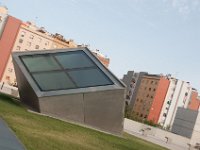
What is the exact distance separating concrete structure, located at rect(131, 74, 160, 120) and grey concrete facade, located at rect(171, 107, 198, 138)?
47.5m

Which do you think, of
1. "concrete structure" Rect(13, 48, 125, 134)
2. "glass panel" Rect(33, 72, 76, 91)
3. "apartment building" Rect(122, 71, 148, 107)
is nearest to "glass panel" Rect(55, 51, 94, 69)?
"concrete structure" Rect(13, 48, 125, 134)

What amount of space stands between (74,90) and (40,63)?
2.70 m

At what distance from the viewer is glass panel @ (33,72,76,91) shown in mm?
17016

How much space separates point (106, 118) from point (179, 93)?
100260mm

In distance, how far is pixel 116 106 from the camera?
1703cm

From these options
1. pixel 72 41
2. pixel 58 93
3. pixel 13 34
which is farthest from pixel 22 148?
pixel 72 41

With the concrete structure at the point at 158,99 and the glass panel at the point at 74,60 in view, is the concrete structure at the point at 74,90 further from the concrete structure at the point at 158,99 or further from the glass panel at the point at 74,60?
the concrete structure at the point at 158,99

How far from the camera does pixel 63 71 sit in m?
18.0

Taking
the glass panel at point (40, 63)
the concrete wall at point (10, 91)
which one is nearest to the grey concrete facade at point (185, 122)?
the concrete wall at point (10, 91)

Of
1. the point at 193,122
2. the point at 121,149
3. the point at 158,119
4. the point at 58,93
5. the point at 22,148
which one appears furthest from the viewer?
the point at 158,119

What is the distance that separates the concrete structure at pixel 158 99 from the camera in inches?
4409

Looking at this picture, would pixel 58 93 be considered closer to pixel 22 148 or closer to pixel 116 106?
pixel 116 106

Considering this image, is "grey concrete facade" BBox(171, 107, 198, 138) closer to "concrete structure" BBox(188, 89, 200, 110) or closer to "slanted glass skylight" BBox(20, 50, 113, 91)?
"slanted glass skylight" BBox(20, 50, 113, 91)

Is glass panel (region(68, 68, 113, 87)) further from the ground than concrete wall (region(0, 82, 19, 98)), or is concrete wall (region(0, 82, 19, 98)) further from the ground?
glass panel (region(68, 68, 113, 87))
